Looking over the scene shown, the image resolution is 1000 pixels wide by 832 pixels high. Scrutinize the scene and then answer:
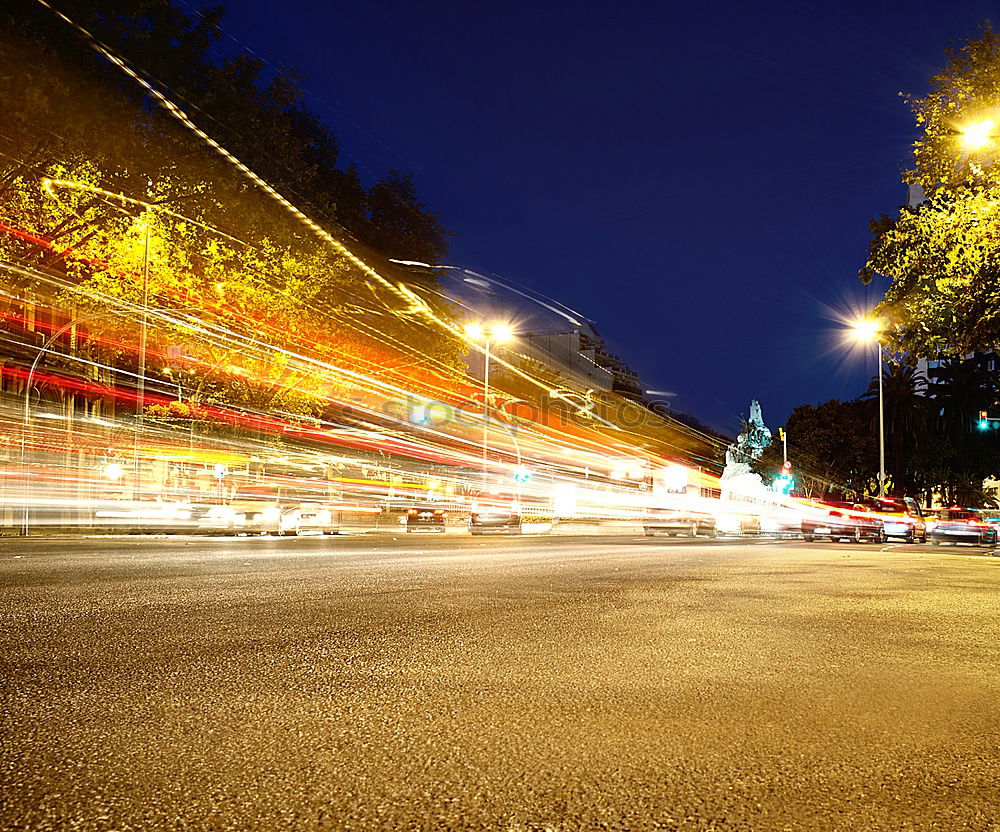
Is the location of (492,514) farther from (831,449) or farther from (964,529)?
(831,449)

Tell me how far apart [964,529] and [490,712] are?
38.8m

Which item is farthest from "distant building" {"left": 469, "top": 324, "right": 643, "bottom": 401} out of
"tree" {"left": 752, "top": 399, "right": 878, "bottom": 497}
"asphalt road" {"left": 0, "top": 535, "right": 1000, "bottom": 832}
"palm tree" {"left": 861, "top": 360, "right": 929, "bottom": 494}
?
"asphalt road" {"left": 0, "top": 535, "right": 1000, "bottom": 832}

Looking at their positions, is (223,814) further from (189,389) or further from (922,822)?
(189,389)

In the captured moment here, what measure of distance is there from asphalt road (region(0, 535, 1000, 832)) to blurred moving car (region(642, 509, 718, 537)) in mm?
28031

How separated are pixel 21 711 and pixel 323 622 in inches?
143

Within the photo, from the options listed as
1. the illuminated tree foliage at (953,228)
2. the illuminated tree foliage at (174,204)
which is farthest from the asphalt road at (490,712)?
the illuminated tree foliage at (174,204)

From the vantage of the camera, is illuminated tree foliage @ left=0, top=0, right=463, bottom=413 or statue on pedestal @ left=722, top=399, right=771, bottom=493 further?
statue on pedestal @ left=722, top=399, right=771, bottom=493

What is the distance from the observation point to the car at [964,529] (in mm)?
38188

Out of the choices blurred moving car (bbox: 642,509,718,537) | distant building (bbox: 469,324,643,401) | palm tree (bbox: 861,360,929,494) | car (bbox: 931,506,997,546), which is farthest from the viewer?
distant building (bbox: 469,324,643,401)

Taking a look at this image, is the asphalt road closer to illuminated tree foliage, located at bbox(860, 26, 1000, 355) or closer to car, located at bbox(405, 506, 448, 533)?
illuminated tree foliage, located at bbox(860, 26, 1000, 355)

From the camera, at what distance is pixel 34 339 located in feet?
119

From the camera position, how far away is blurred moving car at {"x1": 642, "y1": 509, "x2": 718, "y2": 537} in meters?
38.6

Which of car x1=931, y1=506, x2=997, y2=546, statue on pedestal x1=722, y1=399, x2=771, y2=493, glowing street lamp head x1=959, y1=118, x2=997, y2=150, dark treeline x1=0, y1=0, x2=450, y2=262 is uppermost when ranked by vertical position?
dark treeline x1=0, y1=0, x2=450, y2=262

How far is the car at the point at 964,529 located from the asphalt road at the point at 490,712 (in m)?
31.2
